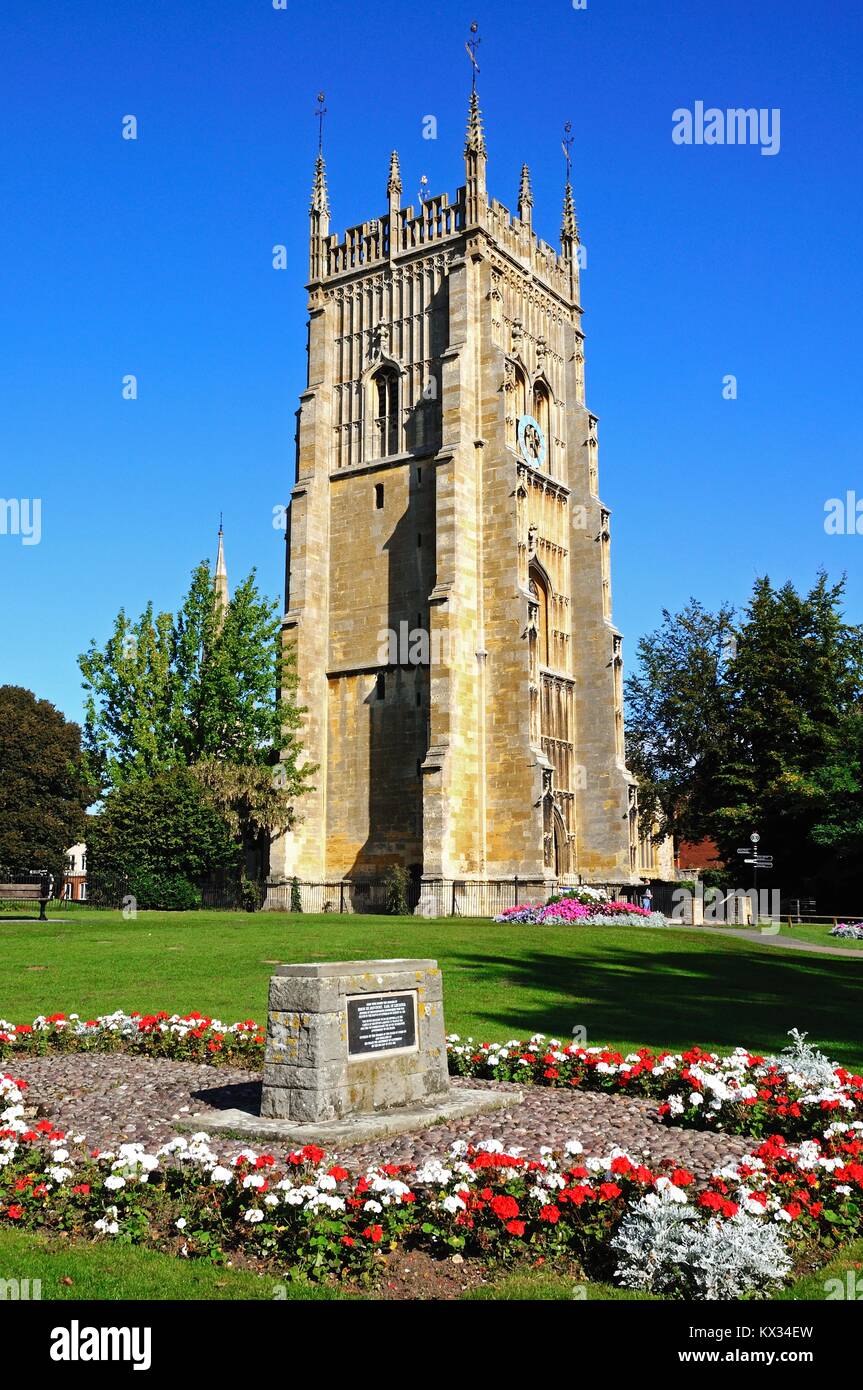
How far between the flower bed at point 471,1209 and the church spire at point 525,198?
4682 cm

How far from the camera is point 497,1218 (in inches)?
276

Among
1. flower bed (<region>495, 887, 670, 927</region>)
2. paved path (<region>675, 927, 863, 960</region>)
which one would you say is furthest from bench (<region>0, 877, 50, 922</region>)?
paved path (<region>675, 927, 863, 960</region>)

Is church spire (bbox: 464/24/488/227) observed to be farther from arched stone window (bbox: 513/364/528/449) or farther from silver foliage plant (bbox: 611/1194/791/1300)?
silver foliage plant (bbox: 611/1194/791/1300)

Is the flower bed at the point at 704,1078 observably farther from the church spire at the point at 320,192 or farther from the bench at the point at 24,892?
the church spire at the point at 320,192

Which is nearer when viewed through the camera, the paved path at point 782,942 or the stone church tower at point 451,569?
the paved path at point 782,942

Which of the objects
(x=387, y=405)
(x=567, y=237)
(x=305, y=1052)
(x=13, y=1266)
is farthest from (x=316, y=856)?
(x=13, y=1266)

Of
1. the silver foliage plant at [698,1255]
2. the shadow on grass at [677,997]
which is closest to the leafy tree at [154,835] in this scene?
the shadow on grass at [677,997]

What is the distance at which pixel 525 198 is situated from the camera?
161 feet

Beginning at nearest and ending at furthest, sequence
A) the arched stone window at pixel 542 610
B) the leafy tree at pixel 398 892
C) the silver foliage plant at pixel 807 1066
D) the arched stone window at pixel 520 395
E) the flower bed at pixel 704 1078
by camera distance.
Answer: the flower bed at pixel 704 1078 < the silver foliage plant at pixel 807 1066 < the leafy tree at pixel 398 892 < the arched stone window at pixel 542 610 < the arched stone window at pixel 520 395

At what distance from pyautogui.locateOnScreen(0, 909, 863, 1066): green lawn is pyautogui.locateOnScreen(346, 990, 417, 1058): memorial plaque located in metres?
3.45

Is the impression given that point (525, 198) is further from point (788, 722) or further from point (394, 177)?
point (788, 722)

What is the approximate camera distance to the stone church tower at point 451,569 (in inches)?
1574

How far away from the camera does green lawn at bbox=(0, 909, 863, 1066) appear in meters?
14.5

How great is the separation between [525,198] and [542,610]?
1776 cm
